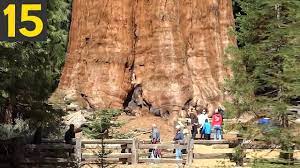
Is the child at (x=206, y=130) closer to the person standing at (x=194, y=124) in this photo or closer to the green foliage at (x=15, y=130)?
the person standing at (x=194, y=124)

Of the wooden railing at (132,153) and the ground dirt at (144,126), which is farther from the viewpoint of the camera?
the ground dirt at (144,126)

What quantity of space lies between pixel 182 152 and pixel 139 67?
8.59 metres

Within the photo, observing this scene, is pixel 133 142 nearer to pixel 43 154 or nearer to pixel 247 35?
pixel 43 154

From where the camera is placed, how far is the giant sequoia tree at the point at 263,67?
Result: 1143 centimetres

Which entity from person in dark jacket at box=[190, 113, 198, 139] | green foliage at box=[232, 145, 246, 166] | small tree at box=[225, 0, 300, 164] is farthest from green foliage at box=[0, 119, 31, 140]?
small tree at box=[225, 0, 300, 164]

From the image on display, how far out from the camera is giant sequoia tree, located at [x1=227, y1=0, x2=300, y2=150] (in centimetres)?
1143

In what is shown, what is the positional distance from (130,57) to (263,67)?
13.0 m

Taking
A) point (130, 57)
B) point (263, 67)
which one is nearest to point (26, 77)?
point (263, 67)

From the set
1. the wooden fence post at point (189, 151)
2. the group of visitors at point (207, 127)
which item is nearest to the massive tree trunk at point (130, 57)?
the group of visitors at point (207, 127)

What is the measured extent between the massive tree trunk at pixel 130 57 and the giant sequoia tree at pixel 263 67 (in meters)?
9.28

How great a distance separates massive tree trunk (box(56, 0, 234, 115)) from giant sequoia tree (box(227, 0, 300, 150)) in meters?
9.28

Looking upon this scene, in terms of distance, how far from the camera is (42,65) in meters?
14.7

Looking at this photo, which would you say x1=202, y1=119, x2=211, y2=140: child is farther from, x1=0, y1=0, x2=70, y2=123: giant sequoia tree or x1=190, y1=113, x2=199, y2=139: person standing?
x1=0, y1=0, x2=70, y2=123: giant sequoia tree

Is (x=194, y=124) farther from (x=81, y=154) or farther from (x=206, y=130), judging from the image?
(x=81, y=154)
